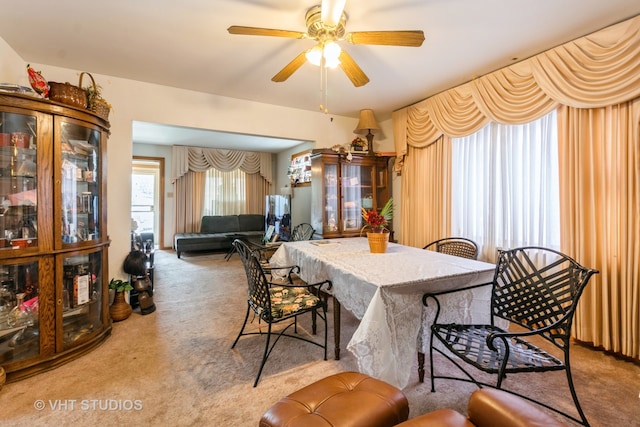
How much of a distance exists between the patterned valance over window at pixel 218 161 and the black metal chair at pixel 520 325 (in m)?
6.33

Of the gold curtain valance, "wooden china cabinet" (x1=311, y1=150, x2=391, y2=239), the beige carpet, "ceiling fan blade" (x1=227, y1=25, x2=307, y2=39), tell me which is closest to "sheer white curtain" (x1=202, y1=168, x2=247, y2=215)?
"wooden china cabinet" (x1=311, y1=150, x2=391, y2=239)

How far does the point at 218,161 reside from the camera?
691 cm

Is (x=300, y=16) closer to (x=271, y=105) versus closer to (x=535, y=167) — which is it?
(x=271, y=105)

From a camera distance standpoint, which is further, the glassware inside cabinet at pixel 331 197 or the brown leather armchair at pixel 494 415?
the glassware inside cabinet at pixel 331 197

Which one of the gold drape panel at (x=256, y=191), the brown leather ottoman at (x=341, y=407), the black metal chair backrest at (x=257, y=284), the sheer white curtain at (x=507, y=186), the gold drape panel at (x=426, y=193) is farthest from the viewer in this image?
the gold drape panel at (x=256, y=191)

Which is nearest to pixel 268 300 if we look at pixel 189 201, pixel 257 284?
pixel 257 284

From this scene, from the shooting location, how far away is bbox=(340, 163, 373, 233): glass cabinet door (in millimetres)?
3928

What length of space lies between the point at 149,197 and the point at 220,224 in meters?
1.88

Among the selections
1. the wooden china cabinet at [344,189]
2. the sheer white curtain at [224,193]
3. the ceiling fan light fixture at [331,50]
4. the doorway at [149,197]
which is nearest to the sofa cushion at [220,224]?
the sheer white curtain at [224,193]

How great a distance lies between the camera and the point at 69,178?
7.06 feet

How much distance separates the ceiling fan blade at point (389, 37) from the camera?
5.55 ft

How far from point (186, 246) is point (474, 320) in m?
5.40

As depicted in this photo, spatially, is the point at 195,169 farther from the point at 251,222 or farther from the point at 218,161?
the point at 251,222

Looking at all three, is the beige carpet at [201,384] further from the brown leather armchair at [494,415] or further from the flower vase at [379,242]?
the flower vase at [379,242]
